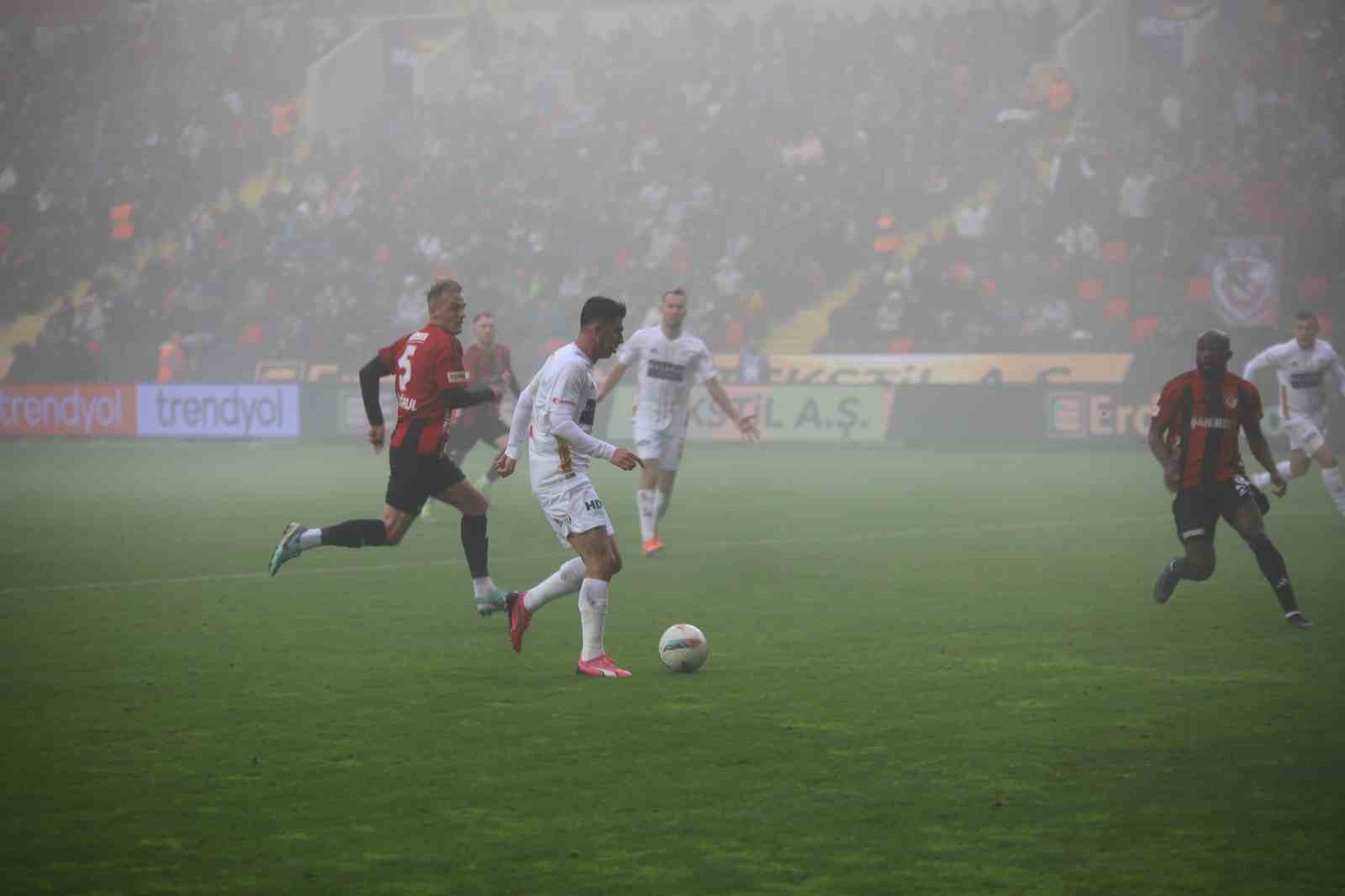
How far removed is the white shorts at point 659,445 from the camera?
53.4ft

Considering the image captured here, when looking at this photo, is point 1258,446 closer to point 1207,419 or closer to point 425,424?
point 1207,419

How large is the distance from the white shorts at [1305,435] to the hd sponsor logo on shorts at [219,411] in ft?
73.1

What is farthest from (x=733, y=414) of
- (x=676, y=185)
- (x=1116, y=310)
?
(x=676, y=185)

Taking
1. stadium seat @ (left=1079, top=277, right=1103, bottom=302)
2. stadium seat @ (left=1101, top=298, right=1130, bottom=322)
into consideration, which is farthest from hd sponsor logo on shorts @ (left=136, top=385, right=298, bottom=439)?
stadium seat @ (left=1101, top=298, right=1130, bottom=322)

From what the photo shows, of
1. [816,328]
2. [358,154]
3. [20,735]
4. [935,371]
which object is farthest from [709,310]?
[20,735]

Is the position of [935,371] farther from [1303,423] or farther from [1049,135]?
[1303,423]

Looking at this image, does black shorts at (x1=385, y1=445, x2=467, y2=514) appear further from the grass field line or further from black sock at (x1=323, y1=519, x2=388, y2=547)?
the grass field line

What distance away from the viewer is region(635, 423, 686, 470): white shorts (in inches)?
641

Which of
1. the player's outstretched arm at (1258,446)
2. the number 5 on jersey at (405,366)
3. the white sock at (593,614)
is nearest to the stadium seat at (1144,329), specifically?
the player's outstretched arm at (1258,446)

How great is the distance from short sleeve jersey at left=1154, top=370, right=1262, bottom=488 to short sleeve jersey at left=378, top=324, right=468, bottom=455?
4.60 m

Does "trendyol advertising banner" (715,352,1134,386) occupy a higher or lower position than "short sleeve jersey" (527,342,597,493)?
higher

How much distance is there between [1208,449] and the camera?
1136 centimetres

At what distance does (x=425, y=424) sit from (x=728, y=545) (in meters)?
5.47

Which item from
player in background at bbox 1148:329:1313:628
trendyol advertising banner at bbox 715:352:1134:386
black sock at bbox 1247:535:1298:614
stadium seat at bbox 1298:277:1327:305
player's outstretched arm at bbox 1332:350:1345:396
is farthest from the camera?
stadium seat at bbox 1298:277:1327:305
